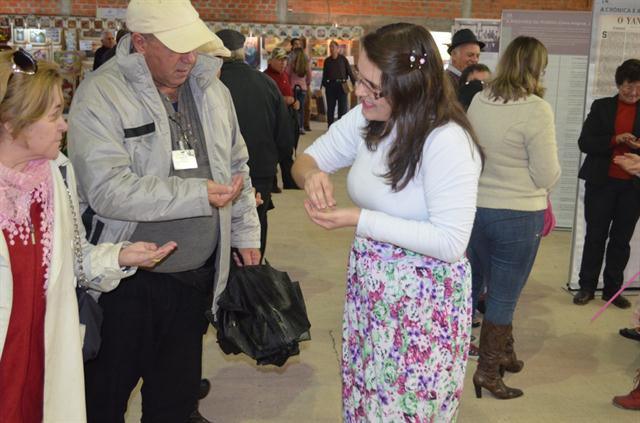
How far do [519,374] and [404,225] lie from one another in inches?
94.6

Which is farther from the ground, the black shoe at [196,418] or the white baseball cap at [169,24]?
the white baseball cap at [169,24]

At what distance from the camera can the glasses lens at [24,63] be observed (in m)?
1.79

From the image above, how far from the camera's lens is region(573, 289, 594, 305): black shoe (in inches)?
199

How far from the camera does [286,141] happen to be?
4203mm

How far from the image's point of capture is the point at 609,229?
501cm

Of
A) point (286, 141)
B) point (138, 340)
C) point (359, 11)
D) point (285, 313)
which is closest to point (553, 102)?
point (286, 141)

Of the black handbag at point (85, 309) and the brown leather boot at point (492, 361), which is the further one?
the brown leather boot at point (492, 361)

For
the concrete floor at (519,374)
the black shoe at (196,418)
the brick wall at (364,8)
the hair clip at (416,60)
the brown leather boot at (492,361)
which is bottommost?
the concrete floor at (519,374)

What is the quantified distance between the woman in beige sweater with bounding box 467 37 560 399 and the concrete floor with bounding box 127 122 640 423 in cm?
39

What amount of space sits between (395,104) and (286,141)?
2.28m

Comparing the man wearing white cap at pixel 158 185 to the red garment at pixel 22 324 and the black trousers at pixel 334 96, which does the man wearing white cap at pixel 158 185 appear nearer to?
the red garment at pixel 22 324

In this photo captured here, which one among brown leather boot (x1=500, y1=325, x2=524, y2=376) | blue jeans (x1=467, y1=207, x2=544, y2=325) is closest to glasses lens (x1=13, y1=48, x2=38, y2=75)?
blue jeans (x1=467, y1=207, x2=544, y2=325)

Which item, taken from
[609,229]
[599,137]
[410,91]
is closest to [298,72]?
[609,229]

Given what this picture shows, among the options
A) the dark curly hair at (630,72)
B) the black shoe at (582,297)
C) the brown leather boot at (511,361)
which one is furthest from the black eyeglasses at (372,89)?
the black shoe at (582,297)
